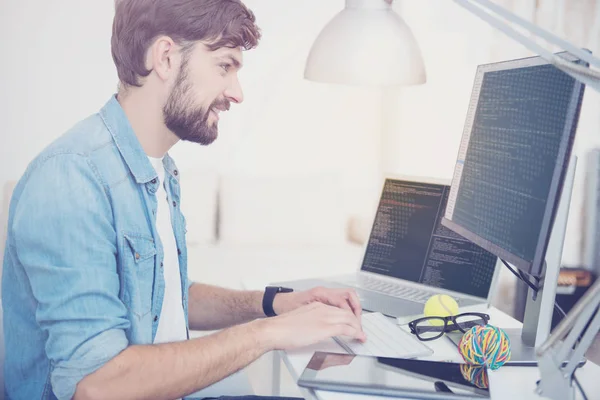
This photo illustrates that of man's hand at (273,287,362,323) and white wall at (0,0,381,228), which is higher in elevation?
white wall at (0,0,381,228)

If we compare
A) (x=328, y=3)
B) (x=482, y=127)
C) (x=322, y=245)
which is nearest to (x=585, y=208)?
(x=322, y=245)

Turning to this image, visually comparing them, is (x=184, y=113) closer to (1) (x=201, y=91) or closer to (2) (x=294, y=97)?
(1) (x=201, y=91)

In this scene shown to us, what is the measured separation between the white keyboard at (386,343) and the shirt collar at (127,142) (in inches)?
17.6

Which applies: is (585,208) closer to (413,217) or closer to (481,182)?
(413,217)

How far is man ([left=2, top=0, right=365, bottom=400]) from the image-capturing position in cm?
100

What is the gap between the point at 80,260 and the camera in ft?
3.32

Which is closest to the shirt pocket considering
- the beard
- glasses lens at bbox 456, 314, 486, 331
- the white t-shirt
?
the white t-shirt

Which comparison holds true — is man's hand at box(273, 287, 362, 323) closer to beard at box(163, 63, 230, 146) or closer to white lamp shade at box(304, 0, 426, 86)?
beard at box(163, 63, 230, 146)

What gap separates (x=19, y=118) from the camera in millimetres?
3240

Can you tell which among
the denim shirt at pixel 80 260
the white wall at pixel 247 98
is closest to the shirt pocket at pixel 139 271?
the denim shirt at pixel 80 260

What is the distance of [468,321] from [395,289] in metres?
0.27

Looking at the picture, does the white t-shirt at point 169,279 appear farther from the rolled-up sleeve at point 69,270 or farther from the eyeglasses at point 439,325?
the eyeglasses at point 439,325

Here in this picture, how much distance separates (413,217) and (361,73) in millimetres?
389

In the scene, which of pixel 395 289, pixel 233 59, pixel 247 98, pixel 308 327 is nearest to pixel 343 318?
pixel 308 327
